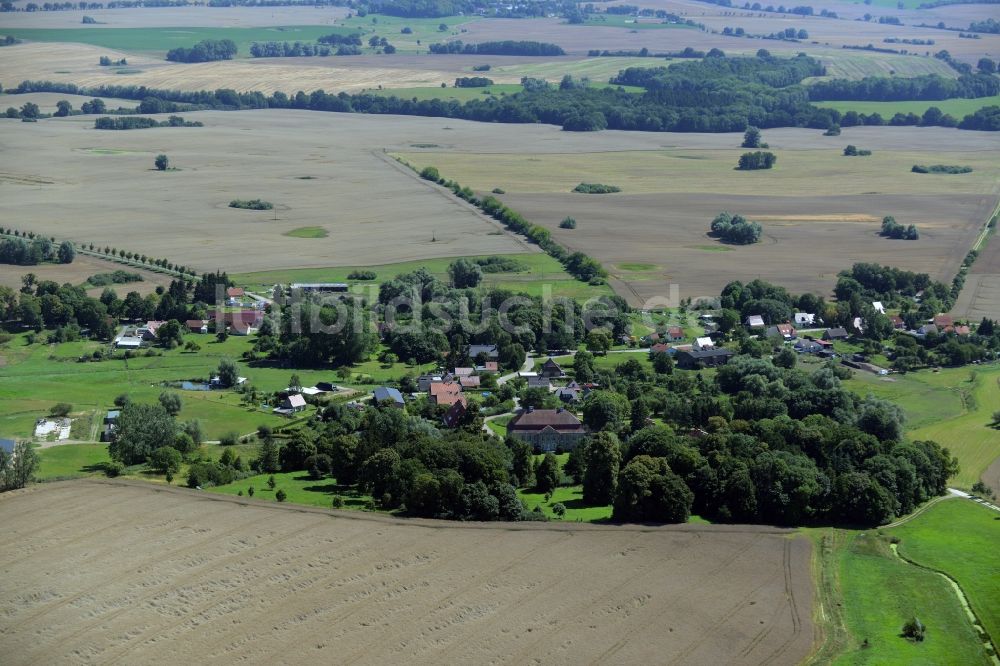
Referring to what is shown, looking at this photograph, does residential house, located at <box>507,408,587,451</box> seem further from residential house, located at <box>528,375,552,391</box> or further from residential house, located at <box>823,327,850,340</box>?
Answer: residential house, located at <box>823,327,850,340</box>

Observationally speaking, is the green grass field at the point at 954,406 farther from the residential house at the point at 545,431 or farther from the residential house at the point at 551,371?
the residential house at the point at 545,431

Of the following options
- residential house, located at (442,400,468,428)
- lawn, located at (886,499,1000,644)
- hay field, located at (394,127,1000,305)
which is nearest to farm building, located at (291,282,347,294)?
hay field, located at (394,127,1000,305)

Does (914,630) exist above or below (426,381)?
above

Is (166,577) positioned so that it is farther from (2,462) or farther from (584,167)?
(584,167)

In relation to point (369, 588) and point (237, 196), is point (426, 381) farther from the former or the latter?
point (237, 196)

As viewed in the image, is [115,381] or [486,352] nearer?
[115,381]

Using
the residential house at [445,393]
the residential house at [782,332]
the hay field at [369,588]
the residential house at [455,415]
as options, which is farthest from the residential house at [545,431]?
the residential house at [782,332]

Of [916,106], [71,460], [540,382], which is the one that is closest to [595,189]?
[540,382]
